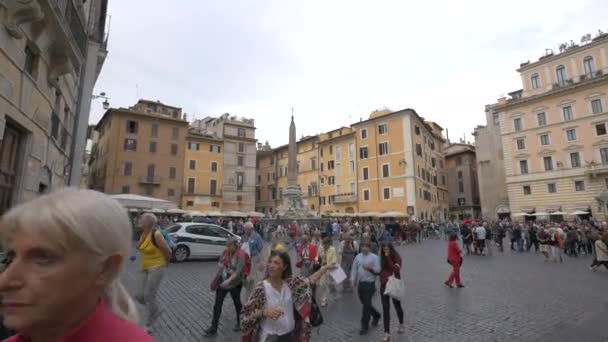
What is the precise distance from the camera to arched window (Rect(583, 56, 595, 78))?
1399 inches

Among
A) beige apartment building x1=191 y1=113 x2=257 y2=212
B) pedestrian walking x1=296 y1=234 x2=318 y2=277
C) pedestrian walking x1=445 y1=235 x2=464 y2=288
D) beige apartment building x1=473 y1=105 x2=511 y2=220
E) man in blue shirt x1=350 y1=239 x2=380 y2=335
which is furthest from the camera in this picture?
beige apartment building x1=191 y1=113 x2=257 y2=212

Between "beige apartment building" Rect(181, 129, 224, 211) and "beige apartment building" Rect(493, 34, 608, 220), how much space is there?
35.0 metres

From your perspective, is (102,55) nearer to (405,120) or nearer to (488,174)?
(405,120)

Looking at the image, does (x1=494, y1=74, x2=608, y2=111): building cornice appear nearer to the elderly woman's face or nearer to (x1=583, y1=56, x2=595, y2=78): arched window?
(x1=583, y1=56, x2=595, y2=78): arched window

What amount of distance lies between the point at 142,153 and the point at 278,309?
40.5 m

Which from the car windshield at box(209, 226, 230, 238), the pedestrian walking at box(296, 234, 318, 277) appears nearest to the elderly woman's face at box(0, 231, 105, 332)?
the pedestrian walking at box(296, 234, 318, 277)

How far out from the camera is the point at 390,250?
18.9 ft

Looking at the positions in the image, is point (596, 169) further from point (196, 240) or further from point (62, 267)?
point (62, 267)

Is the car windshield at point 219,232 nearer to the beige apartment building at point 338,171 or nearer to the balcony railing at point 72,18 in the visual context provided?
the balcony railing at point 72,18

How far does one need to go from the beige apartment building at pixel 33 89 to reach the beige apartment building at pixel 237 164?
36.0 m

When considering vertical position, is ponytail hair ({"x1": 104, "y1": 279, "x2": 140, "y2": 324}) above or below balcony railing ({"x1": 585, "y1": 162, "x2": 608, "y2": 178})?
below

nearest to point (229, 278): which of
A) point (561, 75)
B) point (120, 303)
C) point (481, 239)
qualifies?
point (120, 303)

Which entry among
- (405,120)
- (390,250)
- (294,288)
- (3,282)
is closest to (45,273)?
(3,282)

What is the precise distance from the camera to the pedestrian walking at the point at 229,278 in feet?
17.6
